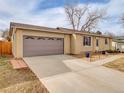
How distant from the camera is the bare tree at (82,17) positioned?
98.6 feet

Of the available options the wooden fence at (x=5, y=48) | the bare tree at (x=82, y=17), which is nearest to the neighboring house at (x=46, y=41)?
the wooden fence at (x=5, y=48)

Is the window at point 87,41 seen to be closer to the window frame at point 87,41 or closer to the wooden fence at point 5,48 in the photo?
the window frame at point 87,41

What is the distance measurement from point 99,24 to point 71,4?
10220 millimetres

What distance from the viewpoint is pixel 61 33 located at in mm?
13719

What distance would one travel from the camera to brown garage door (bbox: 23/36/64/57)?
11048 mm

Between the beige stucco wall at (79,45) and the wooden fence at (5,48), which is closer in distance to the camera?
the beige stucco wall at (79,45)

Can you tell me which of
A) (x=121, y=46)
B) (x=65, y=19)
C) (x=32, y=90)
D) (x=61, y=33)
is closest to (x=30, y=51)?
(x=61, y=33)

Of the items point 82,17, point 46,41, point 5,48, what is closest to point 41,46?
point 46,41

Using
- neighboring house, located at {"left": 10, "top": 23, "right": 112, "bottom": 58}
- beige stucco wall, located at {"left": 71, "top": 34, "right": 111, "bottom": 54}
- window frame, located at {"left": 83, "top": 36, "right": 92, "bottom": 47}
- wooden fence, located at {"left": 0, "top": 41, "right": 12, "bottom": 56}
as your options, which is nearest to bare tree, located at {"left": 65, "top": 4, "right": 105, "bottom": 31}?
neighboring house, located at {"left": 10, "top": 23, "right": 112, "bottom": 58}

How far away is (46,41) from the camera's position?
1251 centimetres

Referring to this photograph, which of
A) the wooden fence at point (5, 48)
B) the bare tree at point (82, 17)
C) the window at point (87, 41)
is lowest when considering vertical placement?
the wooden fence at point (5, 48)

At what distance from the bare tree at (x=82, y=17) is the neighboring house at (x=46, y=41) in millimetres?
13811

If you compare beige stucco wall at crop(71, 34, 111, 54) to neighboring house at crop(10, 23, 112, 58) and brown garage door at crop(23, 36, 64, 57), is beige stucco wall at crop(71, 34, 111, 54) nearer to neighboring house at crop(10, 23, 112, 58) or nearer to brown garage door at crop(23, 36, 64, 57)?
neighboring house at crop(10, 23, 112, 58)

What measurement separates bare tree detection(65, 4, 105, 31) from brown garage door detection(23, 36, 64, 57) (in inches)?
703
